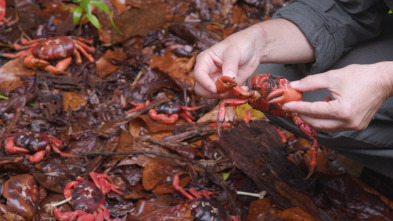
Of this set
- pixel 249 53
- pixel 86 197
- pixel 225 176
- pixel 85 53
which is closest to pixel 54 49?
pixel 85 53

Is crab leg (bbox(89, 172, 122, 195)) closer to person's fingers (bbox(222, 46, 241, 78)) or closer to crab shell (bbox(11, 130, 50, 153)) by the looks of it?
crab shell (bbox(11, 130, 50, 153))

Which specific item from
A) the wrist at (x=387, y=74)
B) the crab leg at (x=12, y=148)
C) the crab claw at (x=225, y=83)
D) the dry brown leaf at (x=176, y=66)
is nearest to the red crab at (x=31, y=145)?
the crab leg at (x=12, y=148)

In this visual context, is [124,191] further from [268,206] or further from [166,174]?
[268,206]

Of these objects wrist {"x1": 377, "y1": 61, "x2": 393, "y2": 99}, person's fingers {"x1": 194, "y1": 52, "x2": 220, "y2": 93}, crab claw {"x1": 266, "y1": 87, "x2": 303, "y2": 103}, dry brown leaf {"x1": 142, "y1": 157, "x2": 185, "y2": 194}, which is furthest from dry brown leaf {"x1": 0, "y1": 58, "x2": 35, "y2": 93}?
wrist {"x1": 377, "y1": 61, "x2": 393, "y2": 99}

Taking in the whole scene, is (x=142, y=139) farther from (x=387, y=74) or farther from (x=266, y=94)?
(x=387, y=74)

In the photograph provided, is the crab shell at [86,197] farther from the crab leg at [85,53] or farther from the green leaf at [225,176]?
the crab leg at [85,53]

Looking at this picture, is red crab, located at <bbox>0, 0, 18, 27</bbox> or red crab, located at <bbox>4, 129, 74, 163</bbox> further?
red crab, located at <bbox>0, 0, 18, 27</bbox>
